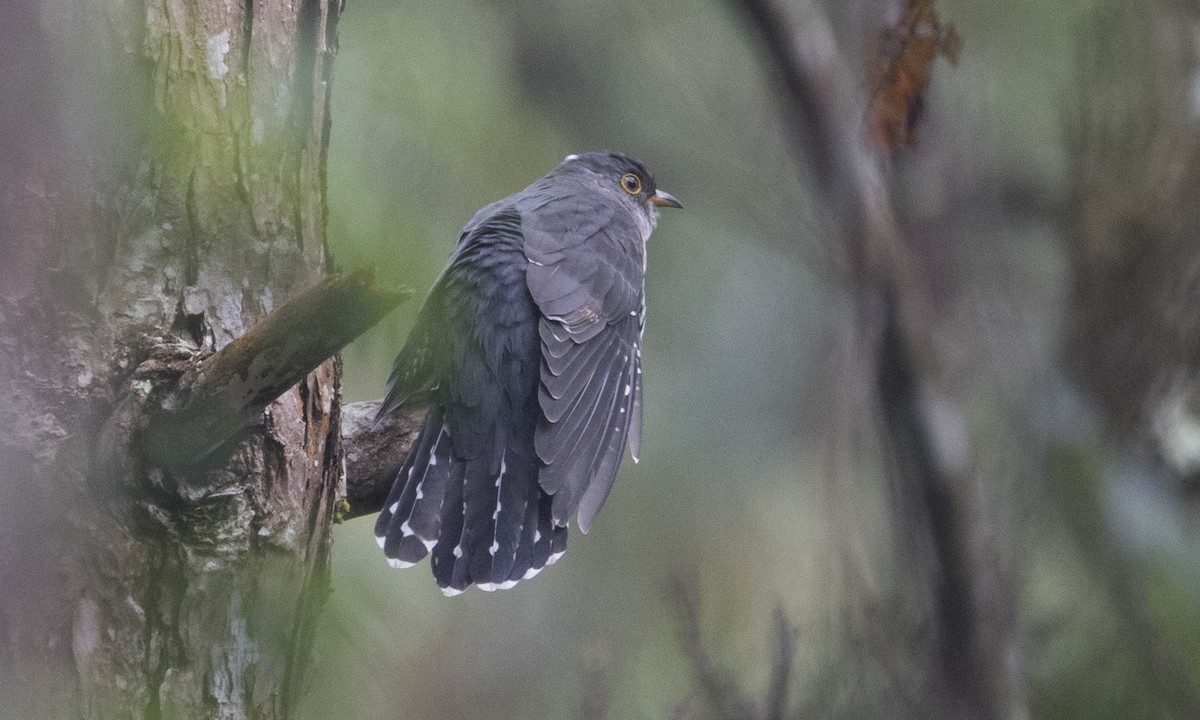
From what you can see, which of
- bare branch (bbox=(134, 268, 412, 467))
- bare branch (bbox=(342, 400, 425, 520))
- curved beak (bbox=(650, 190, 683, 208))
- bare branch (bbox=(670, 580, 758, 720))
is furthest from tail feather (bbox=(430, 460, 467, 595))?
curved beak (bbox=(650, 190, 683, 208))

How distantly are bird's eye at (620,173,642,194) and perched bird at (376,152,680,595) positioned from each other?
1.00 m

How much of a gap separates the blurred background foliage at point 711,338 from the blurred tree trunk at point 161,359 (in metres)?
0.19

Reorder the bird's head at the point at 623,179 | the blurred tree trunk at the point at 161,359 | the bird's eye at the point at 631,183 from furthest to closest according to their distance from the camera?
1. the bird's eye at the point at 631,183
2. the bird's head at the point at 623,179
3. the blurred tree trunk at the point at 161,359

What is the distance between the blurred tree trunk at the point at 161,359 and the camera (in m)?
1.84

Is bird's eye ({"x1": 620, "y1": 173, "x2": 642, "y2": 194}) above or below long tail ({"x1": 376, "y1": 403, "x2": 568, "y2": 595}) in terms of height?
above

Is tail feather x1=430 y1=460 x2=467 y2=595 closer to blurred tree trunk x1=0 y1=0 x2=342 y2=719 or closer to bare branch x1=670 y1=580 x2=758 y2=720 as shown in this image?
bare branch x1=670 y1=580 x2=758 y2=720

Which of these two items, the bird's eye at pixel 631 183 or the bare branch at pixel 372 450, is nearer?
the bare branch at pixel 372 450

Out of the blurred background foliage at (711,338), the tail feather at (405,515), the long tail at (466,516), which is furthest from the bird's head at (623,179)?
the tail feather at (405,515)

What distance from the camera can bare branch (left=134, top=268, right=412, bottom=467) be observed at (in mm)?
1736

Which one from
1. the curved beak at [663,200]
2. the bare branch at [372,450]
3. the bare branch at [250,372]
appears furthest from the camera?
the curved beak at [663,200]

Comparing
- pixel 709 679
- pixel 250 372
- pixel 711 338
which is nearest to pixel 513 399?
pixel 709 679

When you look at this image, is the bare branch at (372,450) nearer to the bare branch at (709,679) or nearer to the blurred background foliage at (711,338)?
the blurred background foliage at (711,338)

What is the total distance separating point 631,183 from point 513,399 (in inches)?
76.1

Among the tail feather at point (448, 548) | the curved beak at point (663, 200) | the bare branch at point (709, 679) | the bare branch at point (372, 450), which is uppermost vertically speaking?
the curved beak at point (663, 200)
